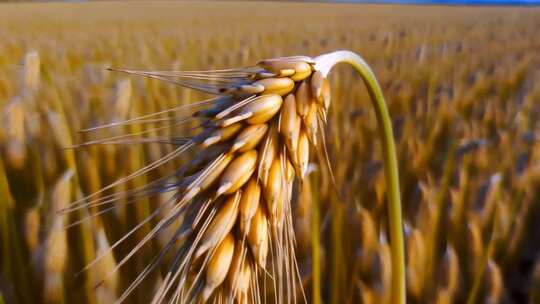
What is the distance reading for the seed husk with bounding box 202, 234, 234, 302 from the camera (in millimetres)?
417

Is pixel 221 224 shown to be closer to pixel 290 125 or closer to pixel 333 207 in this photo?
pixel 290 125

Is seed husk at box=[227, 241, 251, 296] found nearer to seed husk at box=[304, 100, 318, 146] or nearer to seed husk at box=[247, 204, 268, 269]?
seed husk at box=[247, 204, 268, 269]

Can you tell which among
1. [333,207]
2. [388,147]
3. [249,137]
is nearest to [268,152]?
[249,137]

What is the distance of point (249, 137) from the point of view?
41cm

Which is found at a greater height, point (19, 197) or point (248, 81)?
point (248, 81)

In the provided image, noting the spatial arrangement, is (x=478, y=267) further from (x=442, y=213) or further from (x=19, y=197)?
(x=19, y=197)

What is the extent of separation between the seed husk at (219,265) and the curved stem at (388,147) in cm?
17

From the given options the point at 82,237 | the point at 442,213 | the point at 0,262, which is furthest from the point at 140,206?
the point at 442,213

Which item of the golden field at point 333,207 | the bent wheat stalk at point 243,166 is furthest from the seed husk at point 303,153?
the golden field at point 333,207

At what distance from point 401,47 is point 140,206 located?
3.33 meters

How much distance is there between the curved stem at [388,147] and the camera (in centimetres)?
44

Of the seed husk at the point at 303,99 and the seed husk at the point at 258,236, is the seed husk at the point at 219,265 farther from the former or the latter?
the seed husk at the point at 303,99

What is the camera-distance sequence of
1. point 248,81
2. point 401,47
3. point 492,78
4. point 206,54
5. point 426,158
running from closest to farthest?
1. point 248,81
2. point 426,158
3. point 492,78
4. point 206,54
5. point 401,47

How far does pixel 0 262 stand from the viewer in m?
0.80
